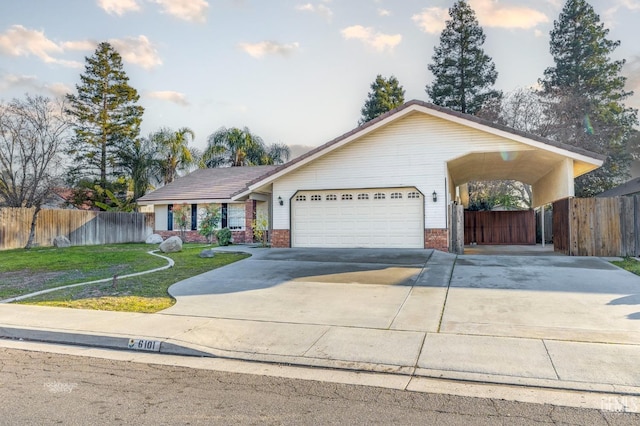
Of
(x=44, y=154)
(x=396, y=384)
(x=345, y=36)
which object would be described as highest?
(x=345, y=36)

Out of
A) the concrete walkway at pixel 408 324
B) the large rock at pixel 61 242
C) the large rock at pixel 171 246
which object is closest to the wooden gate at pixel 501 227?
the concrete walkway at pixel 408 324

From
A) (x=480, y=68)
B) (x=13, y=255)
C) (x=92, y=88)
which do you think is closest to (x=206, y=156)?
(x=92, y=88)

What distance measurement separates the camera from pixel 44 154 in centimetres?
2039

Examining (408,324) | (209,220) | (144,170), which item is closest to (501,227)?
(209,220)

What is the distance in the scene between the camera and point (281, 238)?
57.2 ft

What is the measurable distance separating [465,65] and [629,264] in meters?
27.1

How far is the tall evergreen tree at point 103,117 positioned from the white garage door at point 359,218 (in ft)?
77.6

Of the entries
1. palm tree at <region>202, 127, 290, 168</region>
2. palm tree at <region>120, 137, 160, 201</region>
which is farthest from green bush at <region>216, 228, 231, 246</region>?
palm tree at <region>120, 137, 160, 201</region>

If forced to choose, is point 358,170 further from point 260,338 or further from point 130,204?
point 130,204

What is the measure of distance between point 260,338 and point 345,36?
12.1 m

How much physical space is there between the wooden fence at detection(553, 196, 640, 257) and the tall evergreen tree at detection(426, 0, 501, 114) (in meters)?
22.5

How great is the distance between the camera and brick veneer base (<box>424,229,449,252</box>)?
50.4 ft

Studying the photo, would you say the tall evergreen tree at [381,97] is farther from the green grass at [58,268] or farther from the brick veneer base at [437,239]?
the green grass at [58,268]
